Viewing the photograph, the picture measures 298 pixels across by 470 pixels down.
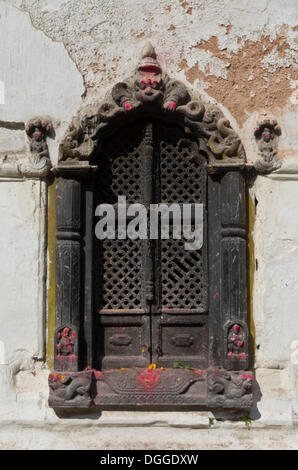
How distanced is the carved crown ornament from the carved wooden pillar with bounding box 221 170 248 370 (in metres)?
0.20

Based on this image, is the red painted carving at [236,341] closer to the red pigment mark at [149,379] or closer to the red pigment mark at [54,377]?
the red pigment mark at [149,379]

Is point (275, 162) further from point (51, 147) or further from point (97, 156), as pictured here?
point (51, 147)

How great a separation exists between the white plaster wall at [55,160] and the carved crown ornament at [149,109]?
13cm

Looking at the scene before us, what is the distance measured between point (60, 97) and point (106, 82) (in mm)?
352

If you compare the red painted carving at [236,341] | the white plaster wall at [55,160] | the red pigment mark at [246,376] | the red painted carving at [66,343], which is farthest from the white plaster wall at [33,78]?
the red pigment mark at [246,376]

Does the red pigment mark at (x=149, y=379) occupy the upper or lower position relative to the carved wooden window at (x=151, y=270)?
lower

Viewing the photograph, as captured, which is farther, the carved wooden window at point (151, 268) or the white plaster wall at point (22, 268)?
the white plaster wall at point (22, 268)

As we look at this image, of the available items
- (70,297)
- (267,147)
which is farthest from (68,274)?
(267,147)

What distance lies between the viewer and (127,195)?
3.94m

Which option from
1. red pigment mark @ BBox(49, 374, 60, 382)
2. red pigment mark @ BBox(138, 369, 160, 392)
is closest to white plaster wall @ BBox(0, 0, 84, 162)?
red pigment mark @ BBox(49, 374, 60, 382)

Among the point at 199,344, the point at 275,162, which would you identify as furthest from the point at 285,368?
the point at 275,162

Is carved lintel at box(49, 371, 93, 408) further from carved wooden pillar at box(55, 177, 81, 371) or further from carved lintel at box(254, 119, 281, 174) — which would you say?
carved lintel at box(254, 119, 281, 174)

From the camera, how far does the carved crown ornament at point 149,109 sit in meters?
3.77

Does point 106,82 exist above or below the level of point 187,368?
above
